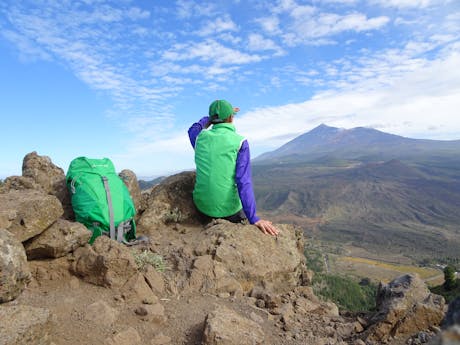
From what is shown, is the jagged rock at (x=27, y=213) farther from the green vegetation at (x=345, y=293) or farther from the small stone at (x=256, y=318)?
the green vegetation at (x=345, y=293)

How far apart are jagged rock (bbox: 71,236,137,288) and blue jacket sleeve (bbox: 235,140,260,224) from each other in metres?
2.25

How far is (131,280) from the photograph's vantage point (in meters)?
4.46

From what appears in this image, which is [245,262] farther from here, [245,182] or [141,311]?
[141,311]

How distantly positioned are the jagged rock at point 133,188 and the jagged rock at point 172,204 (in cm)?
22

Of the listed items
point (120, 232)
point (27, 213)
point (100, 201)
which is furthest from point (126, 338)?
point (100, 201)

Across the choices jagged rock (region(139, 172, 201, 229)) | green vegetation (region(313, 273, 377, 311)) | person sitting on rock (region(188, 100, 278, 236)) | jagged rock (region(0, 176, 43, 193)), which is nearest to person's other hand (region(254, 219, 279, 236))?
person sitting on rock (region(188, 100, 278, 236))

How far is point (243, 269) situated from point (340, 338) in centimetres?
186

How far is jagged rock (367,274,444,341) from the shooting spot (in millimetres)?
3836

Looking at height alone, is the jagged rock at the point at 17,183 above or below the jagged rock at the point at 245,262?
above

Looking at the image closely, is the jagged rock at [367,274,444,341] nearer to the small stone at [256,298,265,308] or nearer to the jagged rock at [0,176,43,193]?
the small stone at [256,298,265,308]

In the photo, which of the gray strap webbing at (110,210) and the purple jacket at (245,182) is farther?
the purple jacket at (245,182)

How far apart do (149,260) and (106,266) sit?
0.68 m

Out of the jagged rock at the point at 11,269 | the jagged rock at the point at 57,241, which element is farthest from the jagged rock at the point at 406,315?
the jagged rock at the point at 57,241

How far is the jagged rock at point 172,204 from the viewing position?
7.08m
